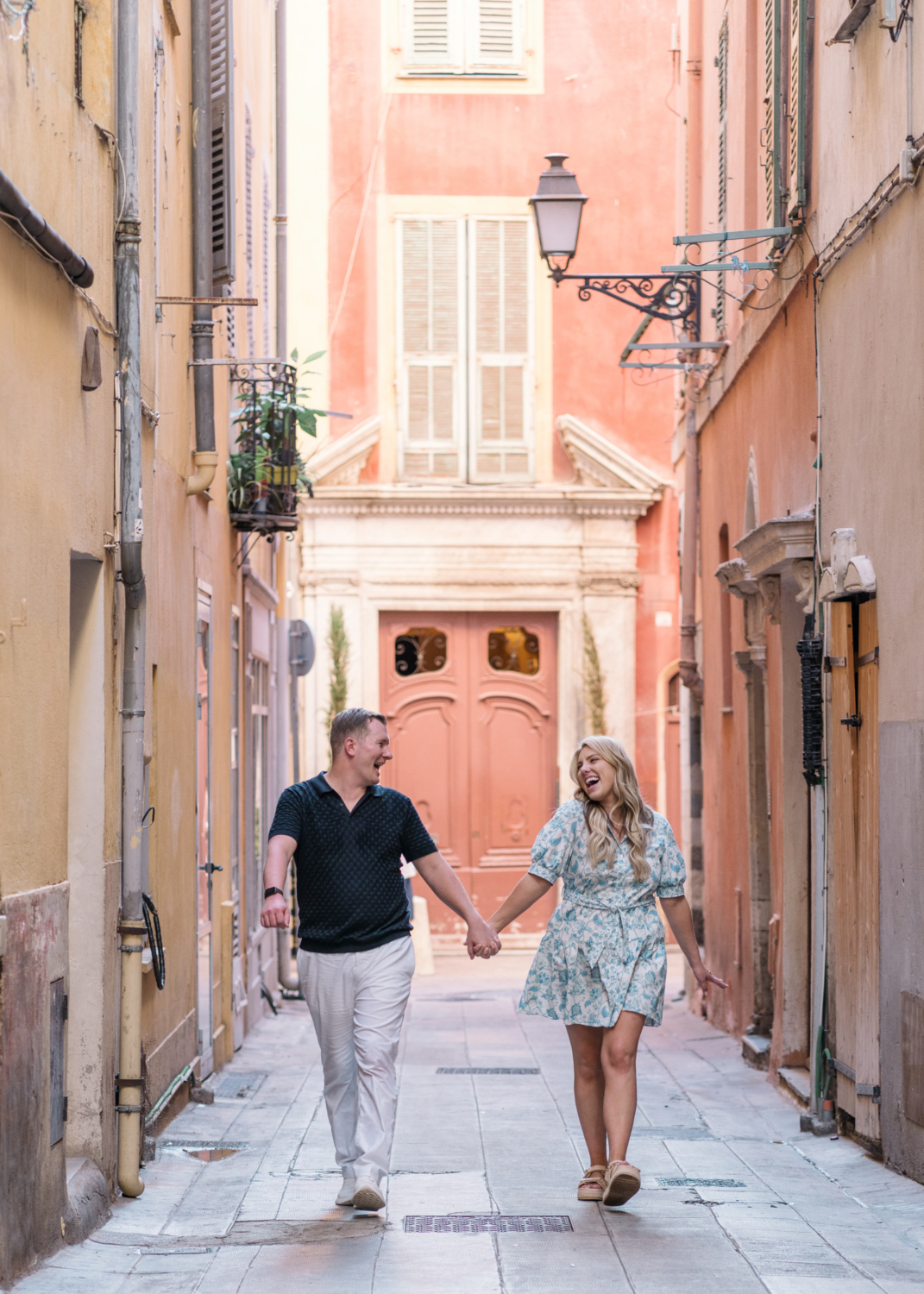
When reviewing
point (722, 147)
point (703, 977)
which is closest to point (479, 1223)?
point (703, 977)

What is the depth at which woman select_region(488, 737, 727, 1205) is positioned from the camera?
6.44 meters

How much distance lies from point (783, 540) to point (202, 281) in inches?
125

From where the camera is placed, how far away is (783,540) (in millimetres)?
9164

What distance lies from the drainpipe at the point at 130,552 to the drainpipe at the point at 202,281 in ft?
7.26

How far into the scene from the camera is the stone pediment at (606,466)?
775 inches

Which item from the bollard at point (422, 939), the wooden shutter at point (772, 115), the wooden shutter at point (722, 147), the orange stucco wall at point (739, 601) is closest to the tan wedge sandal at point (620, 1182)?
the orange stucco wall at point (739, 601)

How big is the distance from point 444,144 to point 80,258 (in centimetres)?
1457

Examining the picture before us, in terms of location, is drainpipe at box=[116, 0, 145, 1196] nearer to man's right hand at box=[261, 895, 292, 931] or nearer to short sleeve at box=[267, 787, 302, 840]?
short sleeve at box=[267, 787, 302, 840]

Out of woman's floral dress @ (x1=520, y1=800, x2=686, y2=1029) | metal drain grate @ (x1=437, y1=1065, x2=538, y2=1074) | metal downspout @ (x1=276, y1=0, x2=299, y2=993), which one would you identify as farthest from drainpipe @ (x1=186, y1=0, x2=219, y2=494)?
metal downspout @ (x1=276, y1=0, x2=299, y2=993)

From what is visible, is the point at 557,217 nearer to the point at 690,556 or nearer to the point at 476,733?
the point at 690,556

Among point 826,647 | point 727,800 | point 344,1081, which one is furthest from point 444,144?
point 344,1081

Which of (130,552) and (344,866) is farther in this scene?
(130,552)

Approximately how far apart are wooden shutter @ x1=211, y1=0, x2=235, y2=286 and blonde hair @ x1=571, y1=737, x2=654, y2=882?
478cm

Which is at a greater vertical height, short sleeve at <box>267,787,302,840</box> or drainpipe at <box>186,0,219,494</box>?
drainpipe at <box>186,0,219,494</box>
